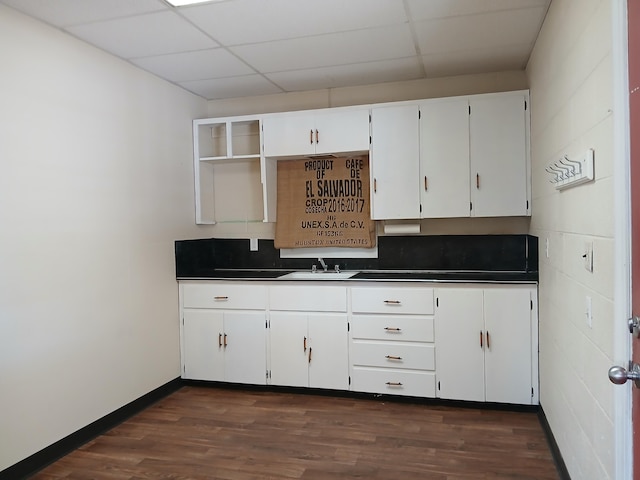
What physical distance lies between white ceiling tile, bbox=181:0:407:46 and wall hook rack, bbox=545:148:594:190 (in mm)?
1145

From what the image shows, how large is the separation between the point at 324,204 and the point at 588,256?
2423 millimetres

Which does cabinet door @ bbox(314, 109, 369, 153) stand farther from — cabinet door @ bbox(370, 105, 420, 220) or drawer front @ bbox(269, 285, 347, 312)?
drawer front @ bbox(269, 285, 347, 312)

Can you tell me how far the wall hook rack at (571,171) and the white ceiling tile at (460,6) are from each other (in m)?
0.83

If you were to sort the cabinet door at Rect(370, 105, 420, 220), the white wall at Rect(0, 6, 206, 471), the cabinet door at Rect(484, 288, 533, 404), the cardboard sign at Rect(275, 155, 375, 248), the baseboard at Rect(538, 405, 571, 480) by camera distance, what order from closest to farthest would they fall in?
1. the baseboard at Rect(538, 405, 571, 480)
2. the white wall at Rect(0, 6, 206, 471)
3. the cabinet door at Rect(484, 288, 533, 404)
4. the cabinet door at Rect(370, 105, 420, 220)
5. the cardboard sign at Rect(275, 155, 375, 248)

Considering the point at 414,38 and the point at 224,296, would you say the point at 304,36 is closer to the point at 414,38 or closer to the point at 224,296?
the point at 414,38

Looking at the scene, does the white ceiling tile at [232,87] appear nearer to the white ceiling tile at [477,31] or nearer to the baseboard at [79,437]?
the white ceiling tile at [477,31]

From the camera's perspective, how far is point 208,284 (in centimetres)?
374

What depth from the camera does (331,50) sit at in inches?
122

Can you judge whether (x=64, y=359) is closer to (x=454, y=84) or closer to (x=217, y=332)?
(x=217, y=332)

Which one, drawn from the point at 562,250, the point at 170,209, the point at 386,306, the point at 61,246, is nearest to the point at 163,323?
the point at 170,209

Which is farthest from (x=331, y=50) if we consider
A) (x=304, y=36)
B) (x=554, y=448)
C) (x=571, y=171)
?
(x=554, y=448)

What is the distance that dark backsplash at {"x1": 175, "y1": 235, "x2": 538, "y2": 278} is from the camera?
11.7 feet

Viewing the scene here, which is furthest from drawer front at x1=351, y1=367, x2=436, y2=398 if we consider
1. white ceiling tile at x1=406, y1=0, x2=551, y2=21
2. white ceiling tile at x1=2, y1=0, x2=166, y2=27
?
white ceiling tile at x1=2, y1=0, x2=166, y2=27

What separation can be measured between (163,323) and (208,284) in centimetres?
44
